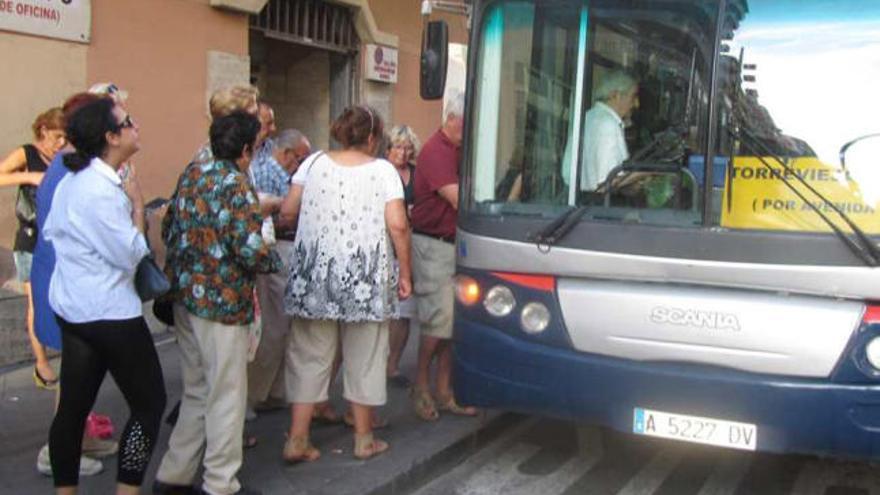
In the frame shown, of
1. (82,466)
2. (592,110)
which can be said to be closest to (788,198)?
(592,110)

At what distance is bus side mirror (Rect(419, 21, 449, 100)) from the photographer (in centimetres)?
487

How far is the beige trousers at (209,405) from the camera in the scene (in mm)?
3781

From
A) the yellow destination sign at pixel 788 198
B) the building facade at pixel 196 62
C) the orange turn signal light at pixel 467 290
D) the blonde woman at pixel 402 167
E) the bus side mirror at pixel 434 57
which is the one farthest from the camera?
the building facade at pixel 196 62

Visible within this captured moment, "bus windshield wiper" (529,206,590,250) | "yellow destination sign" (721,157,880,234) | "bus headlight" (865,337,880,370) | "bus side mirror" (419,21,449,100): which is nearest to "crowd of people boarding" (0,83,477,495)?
"bus side mirror" (419,21,449,100)

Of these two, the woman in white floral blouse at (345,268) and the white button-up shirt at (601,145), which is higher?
the white button-up shirt at (601,145)

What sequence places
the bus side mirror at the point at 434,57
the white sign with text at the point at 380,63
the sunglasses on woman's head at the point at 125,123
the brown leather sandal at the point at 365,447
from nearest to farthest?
1. the sunglasses on woman's head at the point at 125,123
2. the brown leather sandal at the point at 365,447
3. the bus side mirror at the point at 434,57
4. the white sign with text at the point at 380,63

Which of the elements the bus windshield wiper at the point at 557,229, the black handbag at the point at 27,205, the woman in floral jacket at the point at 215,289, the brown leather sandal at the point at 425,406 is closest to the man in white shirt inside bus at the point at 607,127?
the bus windshield wiper at the point at 557,229

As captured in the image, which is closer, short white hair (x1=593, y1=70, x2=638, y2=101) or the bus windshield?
the bus windshield

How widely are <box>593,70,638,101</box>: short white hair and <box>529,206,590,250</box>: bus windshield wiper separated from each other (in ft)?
1.76

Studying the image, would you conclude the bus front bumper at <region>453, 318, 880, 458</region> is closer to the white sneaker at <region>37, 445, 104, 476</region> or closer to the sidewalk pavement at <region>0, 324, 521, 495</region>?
the sidewalk pavement at <region>0, 324, 521, 495</region>

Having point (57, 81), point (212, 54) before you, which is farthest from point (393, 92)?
point (57, 81)

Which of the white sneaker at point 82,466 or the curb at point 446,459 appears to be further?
the curb at point 446,459

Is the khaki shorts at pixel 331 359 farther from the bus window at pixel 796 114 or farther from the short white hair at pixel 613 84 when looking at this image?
the bus window at pixel 796 114

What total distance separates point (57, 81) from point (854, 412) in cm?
543
